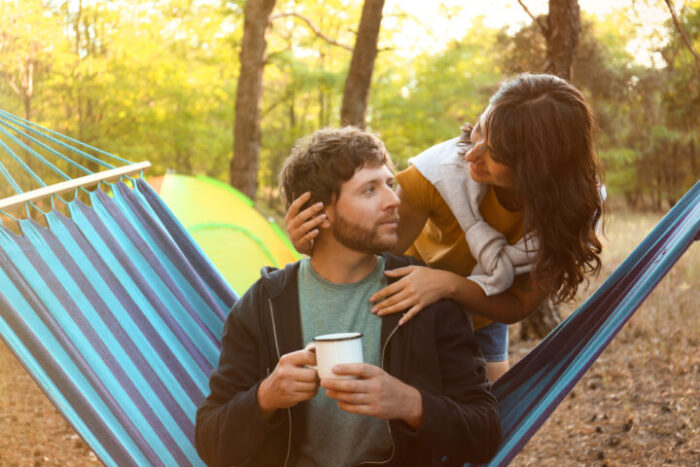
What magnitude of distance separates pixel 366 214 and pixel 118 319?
833 mm

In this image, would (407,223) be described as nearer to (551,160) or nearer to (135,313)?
(551,160)

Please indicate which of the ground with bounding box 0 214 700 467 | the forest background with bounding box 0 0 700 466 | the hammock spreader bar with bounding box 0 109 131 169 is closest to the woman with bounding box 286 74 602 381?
the forest background with bounding box 0 0 700 466

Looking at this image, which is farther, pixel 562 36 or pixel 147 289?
pixel 562 36

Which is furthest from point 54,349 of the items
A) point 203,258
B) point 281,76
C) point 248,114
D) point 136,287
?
point 281,76

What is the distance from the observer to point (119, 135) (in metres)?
12.4

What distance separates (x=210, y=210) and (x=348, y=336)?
3898 millimetres

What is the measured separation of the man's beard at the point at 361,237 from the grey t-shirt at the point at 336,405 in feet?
0.31

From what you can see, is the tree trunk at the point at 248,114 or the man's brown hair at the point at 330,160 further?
the tree trunk at the point at 248,114

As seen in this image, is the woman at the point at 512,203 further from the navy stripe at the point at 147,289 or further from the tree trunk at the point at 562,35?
the tree trunk at the point at 562,35

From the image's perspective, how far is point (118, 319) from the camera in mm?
2043

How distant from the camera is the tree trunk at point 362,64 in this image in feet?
18.6

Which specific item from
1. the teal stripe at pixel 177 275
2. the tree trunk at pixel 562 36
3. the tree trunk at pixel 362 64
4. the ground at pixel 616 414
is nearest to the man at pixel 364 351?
the teal stripe at pixel 177 275

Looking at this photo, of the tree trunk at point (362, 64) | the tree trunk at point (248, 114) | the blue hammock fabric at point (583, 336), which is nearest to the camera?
the blue hammock fabric at point (583, 336)

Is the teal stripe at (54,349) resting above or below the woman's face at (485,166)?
below
